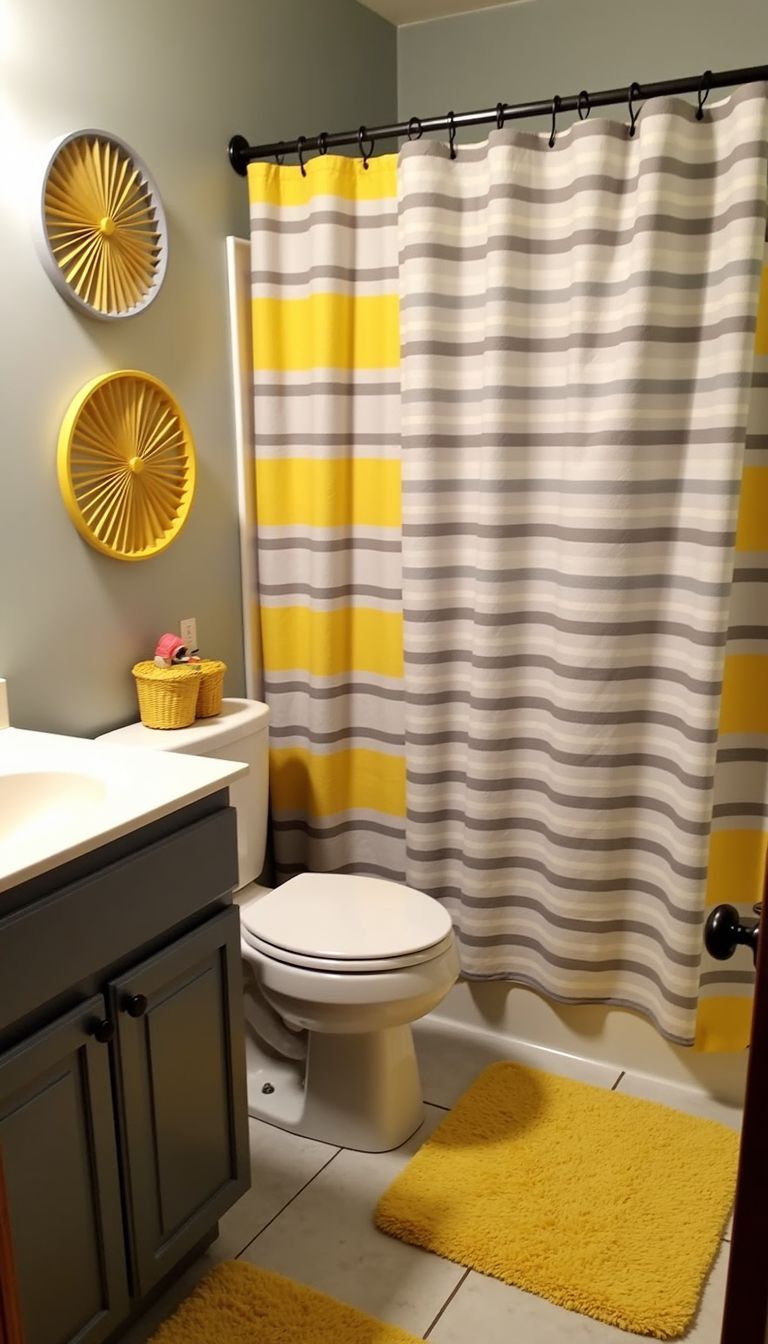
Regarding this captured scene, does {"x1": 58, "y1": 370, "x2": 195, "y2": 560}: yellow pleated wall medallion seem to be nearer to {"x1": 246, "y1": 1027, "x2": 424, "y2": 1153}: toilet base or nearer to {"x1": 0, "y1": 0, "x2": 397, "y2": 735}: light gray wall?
{"x1": 0, "y1": 0, "x2": 397, "y2": 735}: light gray wall

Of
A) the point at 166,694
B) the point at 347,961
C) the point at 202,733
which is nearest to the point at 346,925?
the point at 347,961

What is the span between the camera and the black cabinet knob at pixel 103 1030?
138cm

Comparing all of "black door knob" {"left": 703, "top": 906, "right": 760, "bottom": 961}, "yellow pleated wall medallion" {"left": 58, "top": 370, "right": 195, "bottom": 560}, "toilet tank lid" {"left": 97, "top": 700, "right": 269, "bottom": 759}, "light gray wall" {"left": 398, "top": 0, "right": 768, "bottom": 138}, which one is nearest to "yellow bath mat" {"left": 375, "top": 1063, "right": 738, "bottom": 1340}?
"toilet tank lid" {"left": 97, "top": 700, "right": 269, "bottom": 759}

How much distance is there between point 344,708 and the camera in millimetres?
2451

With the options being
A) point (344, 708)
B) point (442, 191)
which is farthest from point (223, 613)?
point (442, 191)

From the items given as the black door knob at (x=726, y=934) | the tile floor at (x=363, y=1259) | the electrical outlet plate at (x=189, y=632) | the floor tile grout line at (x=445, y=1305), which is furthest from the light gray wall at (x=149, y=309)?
the black door knob at (x=726, y=934)

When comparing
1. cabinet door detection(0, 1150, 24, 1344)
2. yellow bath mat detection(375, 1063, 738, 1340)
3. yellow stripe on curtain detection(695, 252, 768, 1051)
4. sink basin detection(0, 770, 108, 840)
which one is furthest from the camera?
yellow stripe on curtain detection(695, 252, 768, 1051)

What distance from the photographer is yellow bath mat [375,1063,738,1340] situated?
67.7 inches

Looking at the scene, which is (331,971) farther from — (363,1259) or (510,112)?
(510,112)

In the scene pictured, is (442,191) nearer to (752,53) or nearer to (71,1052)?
(752,53)

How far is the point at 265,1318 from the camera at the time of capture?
1.64 metres

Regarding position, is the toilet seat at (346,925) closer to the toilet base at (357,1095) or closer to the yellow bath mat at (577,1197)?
the toilet base at (357,1095)

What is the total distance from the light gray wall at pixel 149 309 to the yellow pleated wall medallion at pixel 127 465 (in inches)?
1.4

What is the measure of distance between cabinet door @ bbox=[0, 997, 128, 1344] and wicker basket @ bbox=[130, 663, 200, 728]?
28.6 inches
